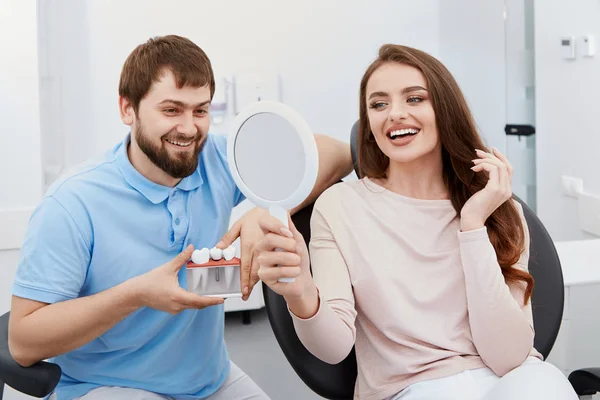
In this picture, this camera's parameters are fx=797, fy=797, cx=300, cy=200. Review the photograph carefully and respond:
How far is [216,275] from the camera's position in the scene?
4.54 ft

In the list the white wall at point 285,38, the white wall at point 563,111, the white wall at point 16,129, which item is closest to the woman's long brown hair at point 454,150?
the white wall at point 563,111

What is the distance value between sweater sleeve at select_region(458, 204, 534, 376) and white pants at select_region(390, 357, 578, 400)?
32 millimetres

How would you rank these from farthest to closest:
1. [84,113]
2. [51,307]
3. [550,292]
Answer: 1. [84,113]
2. [550,292]
3. [51,307]

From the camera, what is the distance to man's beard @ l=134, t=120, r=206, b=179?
1.47m

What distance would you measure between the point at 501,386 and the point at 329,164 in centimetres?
59

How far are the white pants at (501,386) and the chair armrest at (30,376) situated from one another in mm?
615

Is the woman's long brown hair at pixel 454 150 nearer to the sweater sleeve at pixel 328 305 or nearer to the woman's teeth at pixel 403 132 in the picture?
the woman's teeth at pixel 403 132

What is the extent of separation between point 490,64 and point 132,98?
7.92 feet

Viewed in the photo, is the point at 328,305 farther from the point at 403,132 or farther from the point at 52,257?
the point at 52,257

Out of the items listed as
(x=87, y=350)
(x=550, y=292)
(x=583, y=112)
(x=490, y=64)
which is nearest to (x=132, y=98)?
(x=87, y=350)

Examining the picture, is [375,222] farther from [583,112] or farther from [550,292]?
[583,112]

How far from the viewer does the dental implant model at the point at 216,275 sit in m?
1.37

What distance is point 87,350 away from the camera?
1.49m

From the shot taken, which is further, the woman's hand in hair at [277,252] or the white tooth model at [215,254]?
the white tooth model at [215,254]
